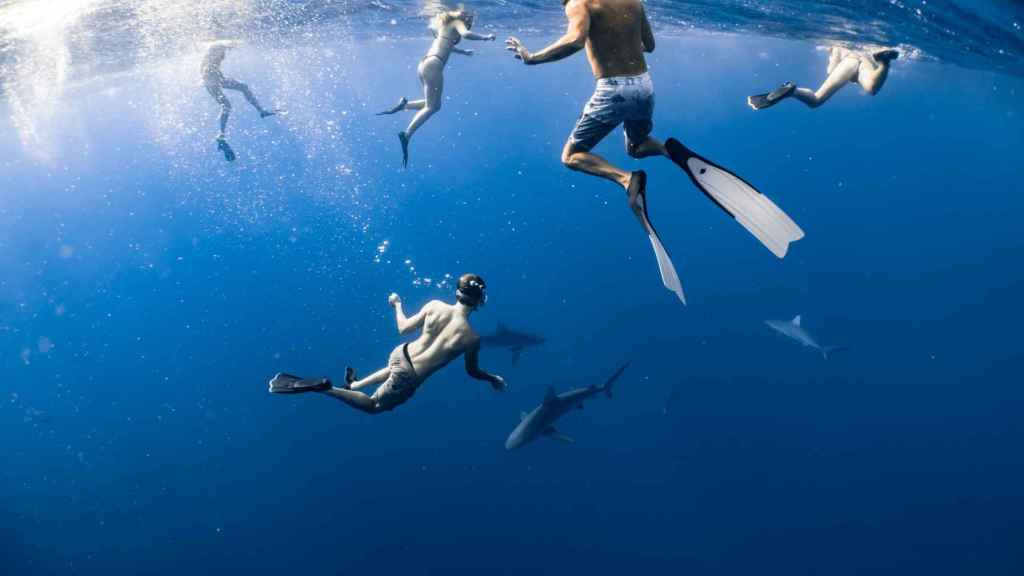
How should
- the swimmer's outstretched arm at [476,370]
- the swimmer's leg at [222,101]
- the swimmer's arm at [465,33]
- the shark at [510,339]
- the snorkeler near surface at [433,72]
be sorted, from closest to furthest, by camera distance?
the swimmer's outstretched arm at [476,370]
the swimmer's arm at [465,33]
the snorkeler near surface at [433,72]
the shark at [510,339]
the swimmer's leg at [222,101]

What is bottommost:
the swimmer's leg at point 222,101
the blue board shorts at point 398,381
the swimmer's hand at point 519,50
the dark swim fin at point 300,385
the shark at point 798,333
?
the shark at point 798,333

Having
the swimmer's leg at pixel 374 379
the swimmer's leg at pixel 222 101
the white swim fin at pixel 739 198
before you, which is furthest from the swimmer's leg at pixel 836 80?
the swimmer's leg at pixel 222 101

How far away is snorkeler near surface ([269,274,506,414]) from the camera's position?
685cm

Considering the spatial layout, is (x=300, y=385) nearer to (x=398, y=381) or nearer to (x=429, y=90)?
(x=398, y=381)

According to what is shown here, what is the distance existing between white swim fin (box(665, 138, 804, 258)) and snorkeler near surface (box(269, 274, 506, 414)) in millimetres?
2984

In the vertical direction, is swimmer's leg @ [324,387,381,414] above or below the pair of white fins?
below

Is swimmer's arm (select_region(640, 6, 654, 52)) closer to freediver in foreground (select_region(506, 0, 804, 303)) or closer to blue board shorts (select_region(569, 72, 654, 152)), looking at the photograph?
freediver in foreground (select_region(506, 0, 804, 303))

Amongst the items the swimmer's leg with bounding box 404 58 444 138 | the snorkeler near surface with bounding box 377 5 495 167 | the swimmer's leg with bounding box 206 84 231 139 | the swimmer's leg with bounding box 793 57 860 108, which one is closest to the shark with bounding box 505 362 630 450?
the snorkeler near surface with bounding box 377 5 495 167

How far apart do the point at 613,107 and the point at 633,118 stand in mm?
273

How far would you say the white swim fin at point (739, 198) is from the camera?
4617 mm

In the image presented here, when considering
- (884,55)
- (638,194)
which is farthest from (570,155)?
(884,55)

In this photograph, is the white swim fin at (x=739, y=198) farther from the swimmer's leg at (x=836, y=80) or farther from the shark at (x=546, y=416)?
the shark at (x=546, y=416)

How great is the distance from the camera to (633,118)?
487 cm

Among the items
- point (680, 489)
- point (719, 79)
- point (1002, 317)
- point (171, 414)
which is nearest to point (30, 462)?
point (171, 414)
